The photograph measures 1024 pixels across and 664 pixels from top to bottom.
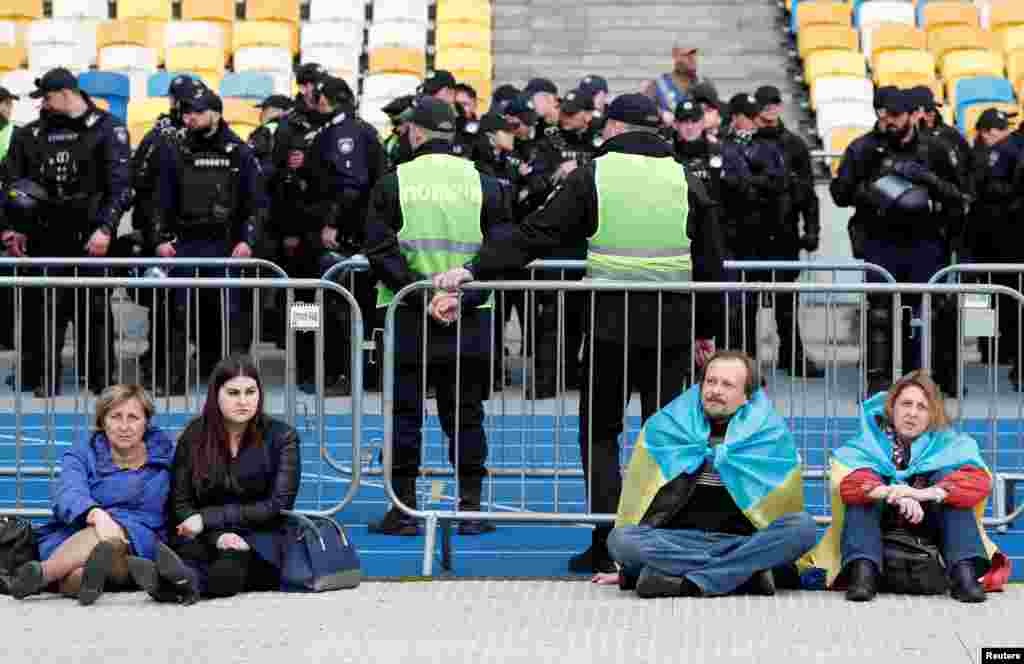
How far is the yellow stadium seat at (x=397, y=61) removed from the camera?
20219mm

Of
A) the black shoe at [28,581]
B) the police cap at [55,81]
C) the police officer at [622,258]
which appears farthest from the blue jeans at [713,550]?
the police cap at [55,81]

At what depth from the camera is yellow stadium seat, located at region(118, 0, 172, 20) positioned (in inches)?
840

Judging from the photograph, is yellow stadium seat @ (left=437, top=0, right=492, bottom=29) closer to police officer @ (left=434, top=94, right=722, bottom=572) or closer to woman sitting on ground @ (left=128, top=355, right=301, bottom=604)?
police officer @ (left=434, top=94, right=722, bottom=572)

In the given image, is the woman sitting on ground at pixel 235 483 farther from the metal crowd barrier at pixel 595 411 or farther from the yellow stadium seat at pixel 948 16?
the yellow stadium seat at pixel 948 16

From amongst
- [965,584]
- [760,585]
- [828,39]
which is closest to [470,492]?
[760,585]

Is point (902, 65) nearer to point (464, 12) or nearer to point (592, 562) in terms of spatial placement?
point (464, 12)

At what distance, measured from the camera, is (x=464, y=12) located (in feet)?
69.7

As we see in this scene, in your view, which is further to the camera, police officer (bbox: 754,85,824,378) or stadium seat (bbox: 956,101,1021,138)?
stadium seat (bbox: 956,101,1021,138)

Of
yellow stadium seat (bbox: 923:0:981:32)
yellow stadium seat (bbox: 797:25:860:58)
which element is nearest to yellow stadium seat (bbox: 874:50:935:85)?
yellow stadium seat (bbox: 797:25:860:58)

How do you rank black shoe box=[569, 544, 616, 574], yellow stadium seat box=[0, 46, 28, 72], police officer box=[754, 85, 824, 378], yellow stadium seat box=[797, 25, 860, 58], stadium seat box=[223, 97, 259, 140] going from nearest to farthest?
black shoe box=[569, 544, 616, 574]
police officer box=[754, 85, 824, 378]
stadium seat box=[223, 97, 259, 140]
yellow stadium seat box=[0, 46, 28, 72]
yellow stadium seat box=[797, 25, 860, 58]

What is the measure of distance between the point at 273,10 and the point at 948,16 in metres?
6.48

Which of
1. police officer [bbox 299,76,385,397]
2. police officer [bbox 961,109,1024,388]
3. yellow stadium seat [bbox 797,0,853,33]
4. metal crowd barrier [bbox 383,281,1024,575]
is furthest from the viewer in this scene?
yellow stadium seat [bbox 797,0,853,33]

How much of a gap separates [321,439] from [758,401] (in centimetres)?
185

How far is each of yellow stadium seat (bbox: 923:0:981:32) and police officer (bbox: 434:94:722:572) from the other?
1272 cm
